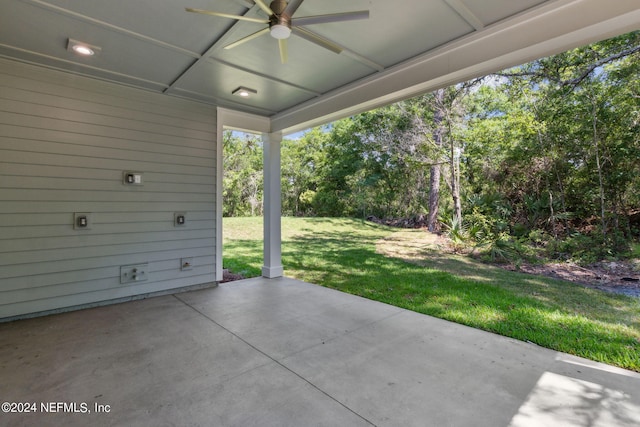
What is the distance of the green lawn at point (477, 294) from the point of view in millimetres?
2711

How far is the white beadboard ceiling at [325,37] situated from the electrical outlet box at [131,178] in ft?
3.50

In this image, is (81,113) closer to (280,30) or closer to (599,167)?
(280,30)

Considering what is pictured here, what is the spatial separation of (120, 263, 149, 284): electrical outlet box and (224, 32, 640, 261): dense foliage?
6255 millimetres

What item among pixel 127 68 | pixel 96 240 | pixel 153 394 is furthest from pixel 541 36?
pixel 96 240

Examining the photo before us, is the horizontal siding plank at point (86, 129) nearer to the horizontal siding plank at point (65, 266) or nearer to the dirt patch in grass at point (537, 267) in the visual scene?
the horizontal siding plank at point (65, 266)

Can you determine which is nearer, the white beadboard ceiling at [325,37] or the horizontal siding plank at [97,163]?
the white beadboard ceiling at [325,37]

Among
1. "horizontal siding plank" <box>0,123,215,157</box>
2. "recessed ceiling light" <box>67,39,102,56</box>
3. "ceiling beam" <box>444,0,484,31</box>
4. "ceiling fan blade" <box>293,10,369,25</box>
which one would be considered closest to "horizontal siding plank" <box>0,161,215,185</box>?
"horizontal siding plank" <box>0,123,215,157</box>

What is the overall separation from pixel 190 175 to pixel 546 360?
432 cm

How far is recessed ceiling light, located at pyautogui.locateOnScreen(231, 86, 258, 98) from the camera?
11.8 feet

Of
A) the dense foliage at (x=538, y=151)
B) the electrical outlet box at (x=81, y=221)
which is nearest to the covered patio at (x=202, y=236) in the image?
the electrical outlet box at (x=81, y=221)

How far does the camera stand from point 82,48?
8.71ft

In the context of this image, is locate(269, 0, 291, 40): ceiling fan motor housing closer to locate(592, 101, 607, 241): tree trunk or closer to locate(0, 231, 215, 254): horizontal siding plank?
locate(0, 231, 215, 254): horizontal siding plank

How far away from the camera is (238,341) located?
8.47 feet

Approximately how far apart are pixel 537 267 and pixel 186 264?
5919 mm
